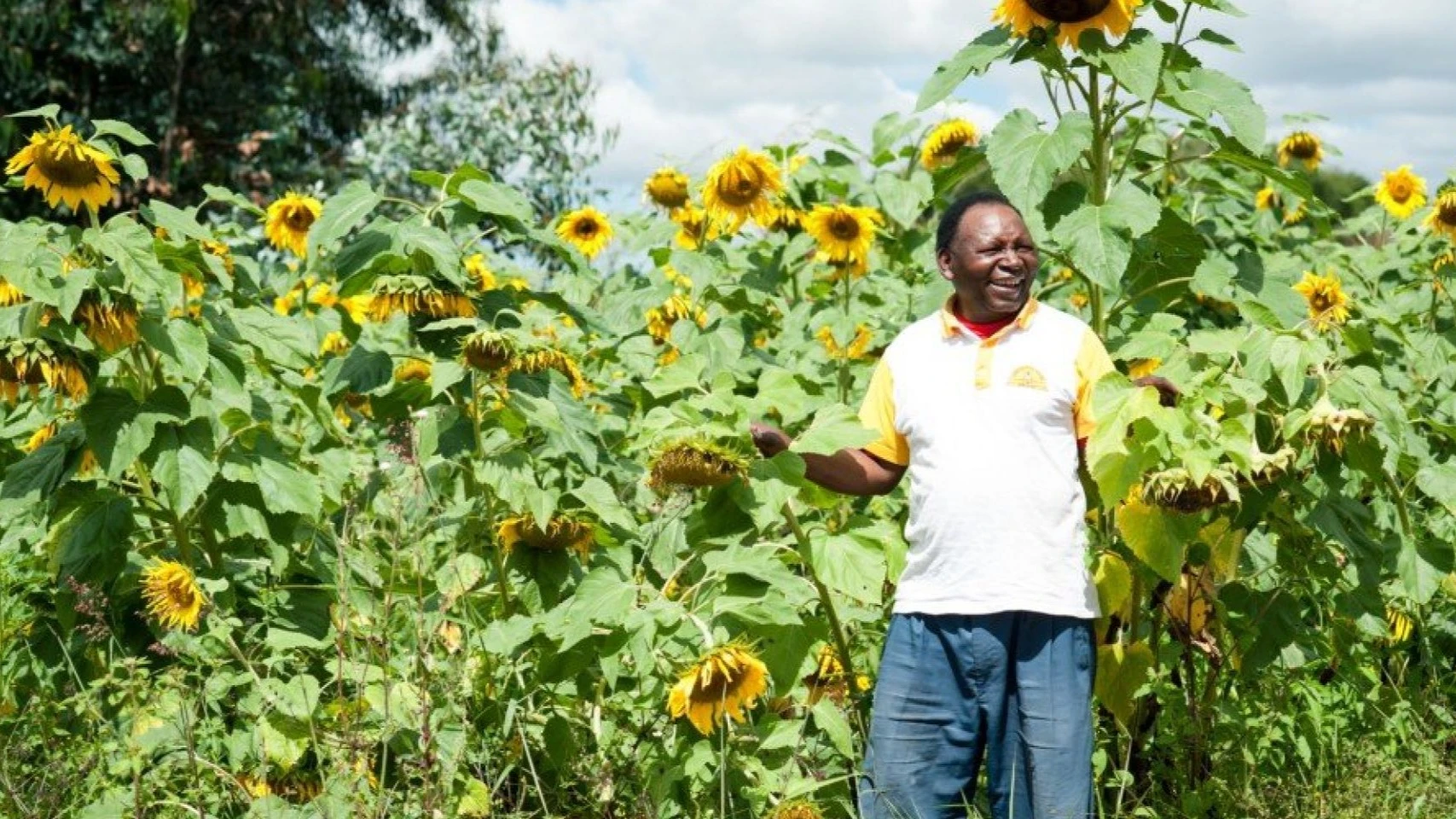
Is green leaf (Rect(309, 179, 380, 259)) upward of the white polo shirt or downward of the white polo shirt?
upward

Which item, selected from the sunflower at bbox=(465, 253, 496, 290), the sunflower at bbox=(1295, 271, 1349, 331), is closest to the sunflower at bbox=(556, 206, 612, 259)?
the sunflower at bbox=(465, 253, 496, 290)

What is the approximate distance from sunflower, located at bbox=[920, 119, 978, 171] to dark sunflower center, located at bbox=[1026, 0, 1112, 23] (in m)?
1.99

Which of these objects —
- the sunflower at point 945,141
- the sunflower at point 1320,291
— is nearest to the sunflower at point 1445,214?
the sunflower at point 1320,291

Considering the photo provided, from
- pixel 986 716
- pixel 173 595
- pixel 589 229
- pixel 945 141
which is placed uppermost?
pixel 945 141

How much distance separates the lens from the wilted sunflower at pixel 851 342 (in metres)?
4.70

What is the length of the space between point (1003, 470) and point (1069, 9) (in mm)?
815

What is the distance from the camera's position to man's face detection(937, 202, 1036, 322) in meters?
2.88

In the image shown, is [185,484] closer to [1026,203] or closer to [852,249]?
[1026,203]

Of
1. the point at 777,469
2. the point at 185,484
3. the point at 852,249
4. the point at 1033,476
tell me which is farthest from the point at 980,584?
the point at 852,249

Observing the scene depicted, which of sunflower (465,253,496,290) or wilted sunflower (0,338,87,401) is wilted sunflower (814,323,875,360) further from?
wilted sunflower (0,338,87,401)

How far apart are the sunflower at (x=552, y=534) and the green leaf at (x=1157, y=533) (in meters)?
1.02

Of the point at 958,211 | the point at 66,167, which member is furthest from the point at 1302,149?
the point at 66,167

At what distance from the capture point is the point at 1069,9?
2959 millimetres

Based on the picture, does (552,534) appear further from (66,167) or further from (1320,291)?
(1320,291)
